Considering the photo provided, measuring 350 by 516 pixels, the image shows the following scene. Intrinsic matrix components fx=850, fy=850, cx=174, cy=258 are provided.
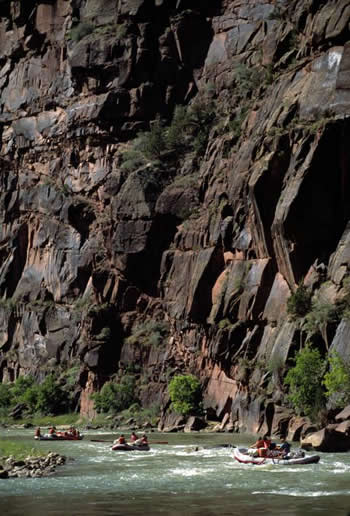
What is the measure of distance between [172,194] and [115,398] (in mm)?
22508

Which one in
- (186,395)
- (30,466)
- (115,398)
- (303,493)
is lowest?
(30,466)

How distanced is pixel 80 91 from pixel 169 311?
35762 millimetres

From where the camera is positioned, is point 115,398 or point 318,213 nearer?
point 318,213

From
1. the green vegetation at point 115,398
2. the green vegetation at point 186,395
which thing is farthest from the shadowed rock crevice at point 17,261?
the green vegetation at point 186,395

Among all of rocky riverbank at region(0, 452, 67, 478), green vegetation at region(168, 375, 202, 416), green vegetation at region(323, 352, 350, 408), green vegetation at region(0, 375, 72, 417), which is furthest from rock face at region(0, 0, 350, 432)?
rocky riverbank at region(0, 452, 67, 478)

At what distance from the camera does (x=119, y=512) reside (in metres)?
28.4

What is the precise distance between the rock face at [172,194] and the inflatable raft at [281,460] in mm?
12864

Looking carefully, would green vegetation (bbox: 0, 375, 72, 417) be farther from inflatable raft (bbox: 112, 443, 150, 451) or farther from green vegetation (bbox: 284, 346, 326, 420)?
green vegetation (bbox: 284, 346, 326, 420)

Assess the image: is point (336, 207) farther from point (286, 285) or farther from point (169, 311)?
point (169, 311)

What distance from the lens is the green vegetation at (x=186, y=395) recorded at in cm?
7338

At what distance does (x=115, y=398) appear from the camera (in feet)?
279

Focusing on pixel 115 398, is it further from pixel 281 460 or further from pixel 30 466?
pixel 281 460

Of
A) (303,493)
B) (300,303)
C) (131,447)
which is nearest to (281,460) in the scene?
(303,493)

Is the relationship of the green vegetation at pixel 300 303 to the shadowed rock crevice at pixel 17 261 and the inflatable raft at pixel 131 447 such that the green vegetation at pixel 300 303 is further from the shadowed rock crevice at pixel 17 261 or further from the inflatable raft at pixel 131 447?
the shadowed rock crevice at pixel 17 261
